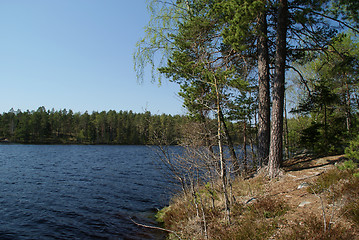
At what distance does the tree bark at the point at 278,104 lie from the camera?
7.97 meters

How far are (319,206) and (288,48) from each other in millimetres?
7240

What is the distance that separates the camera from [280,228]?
4551 millimetres

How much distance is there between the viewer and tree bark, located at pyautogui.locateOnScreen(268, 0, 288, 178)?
797cm

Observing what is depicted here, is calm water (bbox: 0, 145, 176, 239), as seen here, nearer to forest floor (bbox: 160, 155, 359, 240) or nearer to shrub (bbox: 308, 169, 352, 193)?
forest floor (bbox: 160, 155, 359, 240)

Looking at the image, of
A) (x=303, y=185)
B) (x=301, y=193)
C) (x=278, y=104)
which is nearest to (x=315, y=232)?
(x=301, y=193)

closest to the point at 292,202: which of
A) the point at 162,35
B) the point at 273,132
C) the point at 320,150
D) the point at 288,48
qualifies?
the point at 273,132

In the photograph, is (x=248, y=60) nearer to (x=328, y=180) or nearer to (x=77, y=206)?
(x=328, y=180)

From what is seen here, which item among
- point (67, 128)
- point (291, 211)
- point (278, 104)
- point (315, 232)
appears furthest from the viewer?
point (67, 128)

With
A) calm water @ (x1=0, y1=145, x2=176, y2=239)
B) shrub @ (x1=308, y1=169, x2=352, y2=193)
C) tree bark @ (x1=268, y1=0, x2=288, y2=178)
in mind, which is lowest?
calm water @ (x1=0, y1=145, x2=176, y2=239)

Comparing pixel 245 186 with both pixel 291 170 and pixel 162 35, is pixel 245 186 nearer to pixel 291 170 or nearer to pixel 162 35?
pixel 291 170

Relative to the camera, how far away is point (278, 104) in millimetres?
8109

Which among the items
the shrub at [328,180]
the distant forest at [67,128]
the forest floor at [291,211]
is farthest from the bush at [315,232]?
the distant forest at [67,128]

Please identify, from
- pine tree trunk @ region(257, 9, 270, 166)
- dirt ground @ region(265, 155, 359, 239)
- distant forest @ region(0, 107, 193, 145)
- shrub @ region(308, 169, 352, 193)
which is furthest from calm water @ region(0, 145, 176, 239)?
distant forest @ region(0, 107, 193, 145)

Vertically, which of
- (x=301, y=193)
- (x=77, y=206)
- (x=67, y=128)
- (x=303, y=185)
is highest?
(x=67, y=128)
